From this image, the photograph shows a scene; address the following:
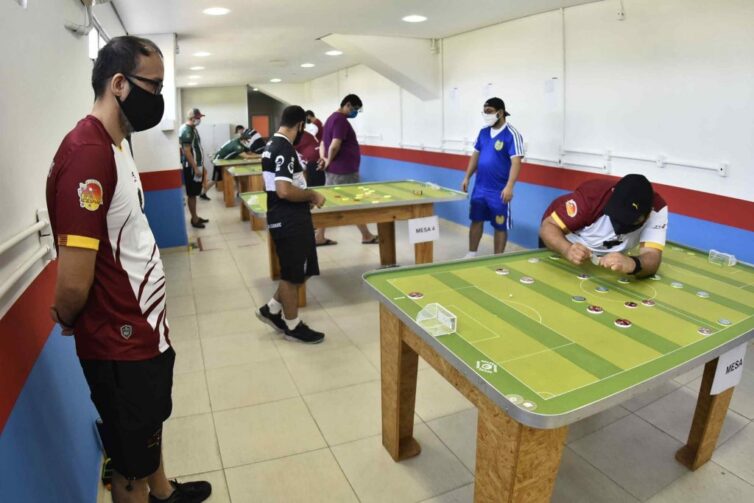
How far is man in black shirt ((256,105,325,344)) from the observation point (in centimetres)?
319

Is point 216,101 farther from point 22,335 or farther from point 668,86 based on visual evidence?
point 22,335

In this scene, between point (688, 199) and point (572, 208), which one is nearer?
point (572, 208)

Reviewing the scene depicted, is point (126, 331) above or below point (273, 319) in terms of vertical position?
above

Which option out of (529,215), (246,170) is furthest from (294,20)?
(529,215)

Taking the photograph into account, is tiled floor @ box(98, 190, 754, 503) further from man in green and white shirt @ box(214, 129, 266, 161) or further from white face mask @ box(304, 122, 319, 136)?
man in green and white shirt @ box(214, 129, 266, 161)

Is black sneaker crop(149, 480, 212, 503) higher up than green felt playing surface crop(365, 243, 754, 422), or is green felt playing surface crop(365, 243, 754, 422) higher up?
green felt playing surface crop(365, 243, 754, 422)

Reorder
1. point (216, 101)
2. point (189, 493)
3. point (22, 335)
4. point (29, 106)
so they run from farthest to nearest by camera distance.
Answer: point (216, 101), point (189, 493), point (29, 106), point (22, 335)

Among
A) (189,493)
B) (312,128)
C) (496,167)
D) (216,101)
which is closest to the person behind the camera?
(189,493)

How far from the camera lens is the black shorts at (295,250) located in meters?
3.35

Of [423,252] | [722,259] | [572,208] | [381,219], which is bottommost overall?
[423,252]

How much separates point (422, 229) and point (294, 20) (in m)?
2.61

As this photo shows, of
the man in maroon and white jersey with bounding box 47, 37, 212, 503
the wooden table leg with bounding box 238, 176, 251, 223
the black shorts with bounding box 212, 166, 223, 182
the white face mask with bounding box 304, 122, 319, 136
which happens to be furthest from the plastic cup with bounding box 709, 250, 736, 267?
the black shorts with bounding box 212, 166, 223, 182

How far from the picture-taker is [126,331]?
1490 mm

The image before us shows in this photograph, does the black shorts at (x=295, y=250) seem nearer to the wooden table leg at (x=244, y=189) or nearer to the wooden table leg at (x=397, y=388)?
the wooden table leg at (x=397, y=388)
